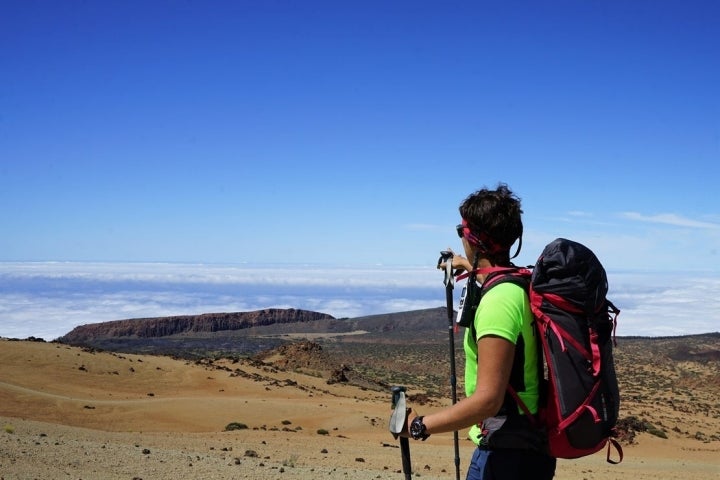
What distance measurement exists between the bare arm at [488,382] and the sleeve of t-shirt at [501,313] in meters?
0.03

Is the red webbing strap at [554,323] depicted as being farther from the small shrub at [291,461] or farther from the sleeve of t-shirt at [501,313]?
the small shrub at [291,461]

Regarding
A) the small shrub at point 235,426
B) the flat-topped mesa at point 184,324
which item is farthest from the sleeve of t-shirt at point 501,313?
the flat-topped mesa at point 184,324

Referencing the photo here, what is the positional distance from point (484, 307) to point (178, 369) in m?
28.5

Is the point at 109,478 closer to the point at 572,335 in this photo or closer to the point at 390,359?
the point at 572,335

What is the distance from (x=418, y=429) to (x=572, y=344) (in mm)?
729

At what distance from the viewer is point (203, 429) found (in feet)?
63.3

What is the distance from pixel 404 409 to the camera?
295 cm

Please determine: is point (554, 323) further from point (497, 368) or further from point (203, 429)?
point (203, 429)

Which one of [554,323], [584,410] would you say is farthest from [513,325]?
[584,410]

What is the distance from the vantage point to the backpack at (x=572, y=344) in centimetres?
273

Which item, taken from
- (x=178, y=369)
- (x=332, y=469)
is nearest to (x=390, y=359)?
(x=178, y=369)

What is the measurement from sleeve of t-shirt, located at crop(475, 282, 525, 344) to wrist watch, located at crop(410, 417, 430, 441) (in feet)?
1.48

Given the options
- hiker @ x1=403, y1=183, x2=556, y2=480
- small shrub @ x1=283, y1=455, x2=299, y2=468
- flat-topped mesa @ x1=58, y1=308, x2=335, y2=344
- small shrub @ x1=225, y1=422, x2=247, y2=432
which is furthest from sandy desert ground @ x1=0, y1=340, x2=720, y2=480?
flat-topped mesa @ x1=58, y1=308, x2=335, y2=344

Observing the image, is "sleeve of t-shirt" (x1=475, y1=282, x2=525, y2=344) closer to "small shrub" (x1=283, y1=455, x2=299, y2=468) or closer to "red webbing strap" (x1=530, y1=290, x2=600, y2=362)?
"red webbing strap" (x1=530, y1=290, x2=600, y2=362)
